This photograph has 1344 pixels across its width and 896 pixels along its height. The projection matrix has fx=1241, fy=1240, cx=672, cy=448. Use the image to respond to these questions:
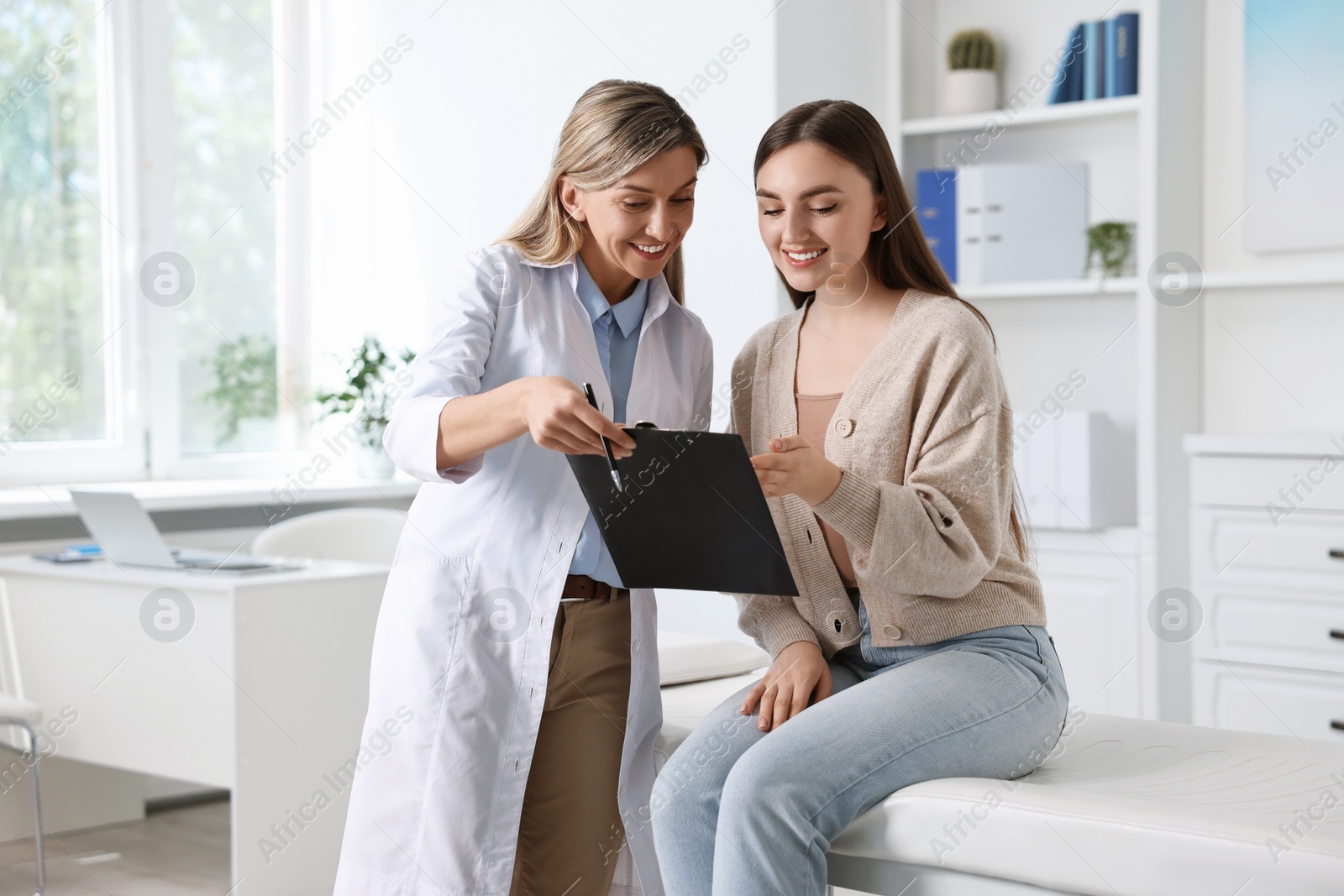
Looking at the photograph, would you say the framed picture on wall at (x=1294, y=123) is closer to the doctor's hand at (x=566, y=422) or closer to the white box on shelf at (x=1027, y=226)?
the white box on shelf at (x=1027, y=226)

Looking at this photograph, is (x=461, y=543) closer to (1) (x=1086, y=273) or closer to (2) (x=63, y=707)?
(2) (x=63, y=707)

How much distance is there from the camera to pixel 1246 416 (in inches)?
125

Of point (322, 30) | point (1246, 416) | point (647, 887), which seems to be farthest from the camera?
point (322, 30)

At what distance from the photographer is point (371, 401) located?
146 inches

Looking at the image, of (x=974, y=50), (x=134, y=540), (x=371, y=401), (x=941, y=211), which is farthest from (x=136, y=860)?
(x=974, y=50)

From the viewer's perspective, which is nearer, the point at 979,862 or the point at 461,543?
the point at 979,862

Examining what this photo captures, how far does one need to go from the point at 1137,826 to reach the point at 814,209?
783 millimetres

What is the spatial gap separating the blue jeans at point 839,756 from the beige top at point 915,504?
0.05m

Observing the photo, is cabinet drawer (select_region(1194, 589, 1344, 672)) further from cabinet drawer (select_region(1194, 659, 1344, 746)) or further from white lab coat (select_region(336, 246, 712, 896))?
white lab coat (select_region(336, 246, 712, 896))

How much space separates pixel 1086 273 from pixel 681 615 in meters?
1.38

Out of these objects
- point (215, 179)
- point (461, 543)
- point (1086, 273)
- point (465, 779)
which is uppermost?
point (215, 179)

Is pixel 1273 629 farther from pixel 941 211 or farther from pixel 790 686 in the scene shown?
pixel 790 686

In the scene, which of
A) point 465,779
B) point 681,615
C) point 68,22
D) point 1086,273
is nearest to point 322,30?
point 68,22

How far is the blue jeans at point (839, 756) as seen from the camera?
1258mm
